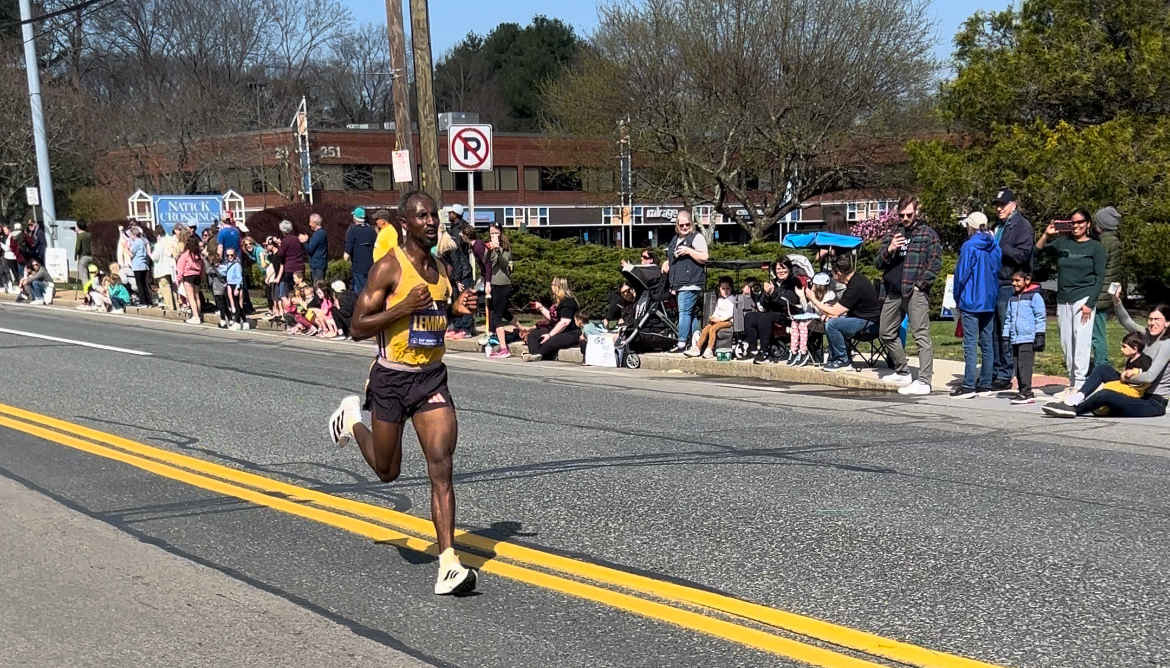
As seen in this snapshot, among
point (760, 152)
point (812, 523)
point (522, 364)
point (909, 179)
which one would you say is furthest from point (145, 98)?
point (812, 523)

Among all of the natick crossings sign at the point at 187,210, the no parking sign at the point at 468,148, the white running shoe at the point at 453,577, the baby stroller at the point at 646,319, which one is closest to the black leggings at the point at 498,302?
the no parking sign at the point at 468,148

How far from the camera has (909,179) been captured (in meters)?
33.6

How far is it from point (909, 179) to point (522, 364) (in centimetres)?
2156

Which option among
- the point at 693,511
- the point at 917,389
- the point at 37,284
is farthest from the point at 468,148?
the point at 37,284

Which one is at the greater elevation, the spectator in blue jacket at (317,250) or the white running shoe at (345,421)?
the spectator in blue jacket at (317,250)

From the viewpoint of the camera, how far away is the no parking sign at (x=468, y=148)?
17.4 meters

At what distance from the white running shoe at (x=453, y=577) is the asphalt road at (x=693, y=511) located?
69 mm

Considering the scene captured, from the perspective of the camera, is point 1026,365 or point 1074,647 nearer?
point 1074,647

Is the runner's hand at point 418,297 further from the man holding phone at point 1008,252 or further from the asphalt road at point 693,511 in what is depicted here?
the man holding phone at point 1008,252

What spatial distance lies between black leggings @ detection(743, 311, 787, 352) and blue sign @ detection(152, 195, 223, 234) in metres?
18.0

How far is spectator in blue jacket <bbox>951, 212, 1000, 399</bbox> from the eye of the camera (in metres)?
11.2

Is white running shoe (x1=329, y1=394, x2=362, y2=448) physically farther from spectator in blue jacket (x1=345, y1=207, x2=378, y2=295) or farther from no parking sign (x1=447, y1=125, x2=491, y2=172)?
no parking sign (x1=447, y1=125, x2=491, y2=172)

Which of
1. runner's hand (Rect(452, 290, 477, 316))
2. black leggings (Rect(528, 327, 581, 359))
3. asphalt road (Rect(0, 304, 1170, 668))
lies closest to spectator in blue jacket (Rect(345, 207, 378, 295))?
black leggings (Rect(528, 327, 581, 359))

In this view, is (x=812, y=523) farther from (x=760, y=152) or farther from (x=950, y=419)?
(x=760, y=152)
